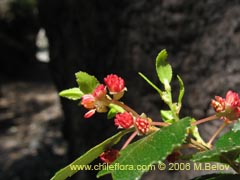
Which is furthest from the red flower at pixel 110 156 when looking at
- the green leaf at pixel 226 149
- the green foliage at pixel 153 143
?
the green leaf at pixel 226 149

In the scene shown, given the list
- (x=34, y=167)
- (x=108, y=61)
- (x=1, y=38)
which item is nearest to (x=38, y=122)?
(x=34, y=167)

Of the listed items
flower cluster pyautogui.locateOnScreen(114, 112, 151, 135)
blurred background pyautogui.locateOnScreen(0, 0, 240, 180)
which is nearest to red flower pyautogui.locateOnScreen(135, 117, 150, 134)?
flower cluster pyautogui.locateOnScreen(114, 112, 151, 135)

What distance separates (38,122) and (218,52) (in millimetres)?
4533

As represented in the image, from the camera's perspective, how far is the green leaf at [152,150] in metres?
0.49

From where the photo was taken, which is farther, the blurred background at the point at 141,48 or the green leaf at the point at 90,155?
the blurred background at the point at 141,48

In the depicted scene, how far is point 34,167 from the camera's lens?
4.11 metres

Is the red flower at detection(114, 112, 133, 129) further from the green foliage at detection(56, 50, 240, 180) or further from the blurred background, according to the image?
the blurred background

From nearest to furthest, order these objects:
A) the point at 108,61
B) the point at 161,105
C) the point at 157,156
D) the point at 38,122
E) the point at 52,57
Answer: the point at 157,156 < the point at 161,105 < the point at 108,61 < the point at 52,57 < the point at 38,122

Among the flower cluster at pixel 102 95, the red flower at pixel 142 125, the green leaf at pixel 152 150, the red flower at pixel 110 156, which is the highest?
the flower cluster at pixel 102 95

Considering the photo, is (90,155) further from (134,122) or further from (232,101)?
(232,101)

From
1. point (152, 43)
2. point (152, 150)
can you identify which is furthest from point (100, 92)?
point (152, 43)

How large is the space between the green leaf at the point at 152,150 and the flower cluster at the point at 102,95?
0.07 m

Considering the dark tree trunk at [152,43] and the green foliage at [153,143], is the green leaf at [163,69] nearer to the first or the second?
the green foliage at [153,143]

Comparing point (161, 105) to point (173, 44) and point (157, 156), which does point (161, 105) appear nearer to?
point (173, 44)
